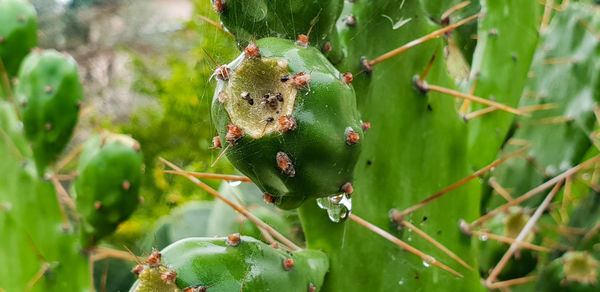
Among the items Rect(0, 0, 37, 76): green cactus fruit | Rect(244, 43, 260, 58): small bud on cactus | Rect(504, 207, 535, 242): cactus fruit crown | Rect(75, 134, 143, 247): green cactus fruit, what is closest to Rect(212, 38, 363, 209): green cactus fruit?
Rect(244, 43, 260, 58): small bud on cactus

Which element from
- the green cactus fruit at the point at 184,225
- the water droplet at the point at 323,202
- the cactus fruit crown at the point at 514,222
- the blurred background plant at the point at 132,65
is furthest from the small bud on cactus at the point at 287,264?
the blurred background plant at the point at 132,65

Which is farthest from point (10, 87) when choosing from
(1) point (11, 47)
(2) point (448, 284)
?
(2) point (448, 284)

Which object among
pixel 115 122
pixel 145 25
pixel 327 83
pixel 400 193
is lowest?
pixel 115 122

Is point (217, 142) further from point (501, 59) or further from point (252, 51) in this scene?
point (501, 59)

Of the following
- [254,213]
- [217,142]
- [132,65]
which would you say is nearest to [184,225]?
[254,213]

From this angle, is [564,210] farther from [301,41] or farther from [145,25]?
[145,25]

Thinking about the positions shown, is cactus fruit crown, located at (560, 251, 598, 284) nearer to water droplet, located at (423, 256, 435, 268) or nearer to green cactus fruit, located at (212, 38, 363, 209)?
water droplet, located at (423, 256, 435, 268)

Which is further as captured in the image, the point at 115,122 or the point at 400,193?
the point at 115,122
